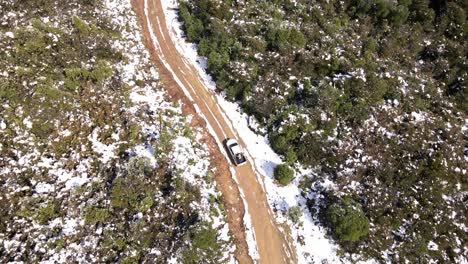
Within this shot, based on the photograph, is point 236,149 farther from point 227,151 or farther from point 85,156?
point 85,156

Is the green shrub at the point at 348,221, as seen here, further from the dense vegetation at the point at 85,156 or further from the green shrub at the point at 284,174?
the dense vegetation at the point at 85,156

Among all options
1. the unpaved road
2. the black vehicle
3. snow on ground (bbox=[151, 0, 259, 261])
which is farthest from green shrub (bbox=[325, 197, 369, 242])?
the black vehicle

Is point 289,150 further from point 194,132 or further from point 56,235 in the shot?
point 56,235

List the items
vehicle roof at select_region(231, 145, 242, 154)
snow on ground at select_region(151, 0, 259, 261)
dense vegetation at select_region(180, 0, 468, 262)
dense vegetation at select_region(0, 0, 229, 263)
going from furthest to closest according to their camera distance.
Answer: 1. vehicle roof at select_region(231, 145, 242, 154)
2. dense vegetation at select_region(180, 0, 468, 262)
3. snow on ground at select_region(151, 0, 259, 261)
4. dense vegetation at select_region(0, 0, 229, 263)

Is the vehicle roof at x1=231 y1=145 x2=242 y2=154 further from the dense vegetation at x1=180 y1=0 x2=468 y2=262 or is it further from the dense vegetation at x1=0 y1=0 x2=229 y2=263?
the dense vegetation at x1=180 y1=0 x2=468 y2=262

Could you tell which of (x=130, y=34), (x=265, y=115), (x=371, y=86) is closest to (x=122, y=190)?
(x=265, y=115)

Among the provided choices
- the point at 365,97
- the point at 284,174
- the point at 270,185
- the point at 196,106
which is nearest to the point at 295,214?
the point at 270,185
